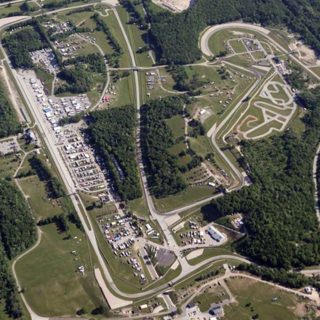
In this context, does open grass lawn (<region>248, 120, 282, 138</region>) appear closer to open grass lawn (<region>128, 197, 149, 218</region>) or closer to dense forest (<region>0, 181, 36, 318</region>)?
open grass lawn (<region>128, 197, 149, 218</region>)

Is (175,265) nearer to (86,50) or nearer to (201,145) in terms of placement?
(201,145)

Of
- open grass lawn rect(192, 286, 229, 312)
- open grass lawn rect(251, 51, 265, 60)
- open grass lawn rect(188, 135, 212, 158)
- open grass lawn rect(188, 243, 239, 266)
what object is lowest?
open grass lawn rect(192, 286, 229, 312)

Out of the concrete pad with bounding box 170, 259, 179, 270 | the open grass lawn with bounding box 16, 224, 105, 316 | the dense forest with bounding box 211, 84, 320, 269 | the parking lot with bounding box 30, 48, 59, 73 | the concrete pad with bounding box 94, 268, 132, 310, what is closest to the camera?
the concrete pad with bounding box 94, 268, 132, 310

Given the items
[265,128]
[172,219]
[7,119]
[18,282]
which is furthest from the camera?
[265,128]

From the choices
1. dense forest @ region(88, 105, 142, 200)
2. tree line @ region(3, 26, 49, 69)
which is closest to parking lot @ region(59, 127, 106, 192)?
dense forest @ region(88, 105, 142, 200)

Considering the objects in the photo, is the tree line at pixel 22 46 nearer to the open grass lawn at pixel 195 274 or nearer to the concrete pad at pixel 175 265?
the concrete pad at pixel 175 265

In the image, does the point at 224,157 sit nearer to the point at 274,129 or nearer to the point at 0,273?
the point at 274,129

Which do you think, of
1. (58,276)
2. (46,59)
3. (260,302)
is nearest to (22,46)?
(46,59)
